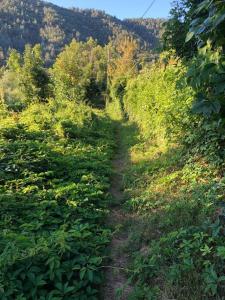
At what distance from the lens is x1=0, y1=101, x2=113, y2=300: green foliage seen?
13.1ft

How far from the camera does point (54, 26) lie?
124 metres

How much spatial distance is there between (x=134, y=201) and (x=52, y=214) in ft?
5.74

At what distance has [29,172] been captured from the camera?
316 inches

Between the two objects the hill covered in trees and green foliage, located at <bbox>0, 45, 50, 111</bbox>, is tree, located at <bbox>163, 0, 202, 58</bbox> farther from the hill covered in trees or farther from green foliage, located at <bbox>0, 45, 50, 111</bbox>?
the hill covered in trees

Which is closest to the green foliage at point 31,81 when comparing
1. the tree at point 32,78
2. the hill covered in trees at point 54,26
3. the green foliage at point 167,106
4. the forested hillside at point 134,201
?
the tree at point 32,78

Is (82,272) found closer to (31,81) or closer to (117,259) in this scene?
(117,259)

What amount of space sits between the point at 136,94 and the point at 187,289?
1644 cm

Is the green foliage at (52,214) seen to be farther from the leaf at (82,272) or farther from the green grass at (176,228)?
the green grass at (176,228)

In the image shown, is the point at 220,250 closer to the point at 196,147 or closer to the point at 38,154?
the point at 196,147

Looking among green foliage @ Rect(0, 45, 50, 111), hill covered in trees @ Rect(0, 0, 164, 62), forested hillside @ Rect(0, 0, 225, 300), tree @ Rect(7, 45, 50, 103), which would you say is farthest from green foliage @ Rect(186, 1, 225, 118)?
hill covered in trees @ Rect(0, 0, 164, 62)

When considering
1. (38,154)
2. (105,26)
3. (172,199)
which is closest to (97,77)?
(38,154)

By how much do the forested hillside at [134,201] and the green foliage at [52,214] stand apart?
18 millimetres

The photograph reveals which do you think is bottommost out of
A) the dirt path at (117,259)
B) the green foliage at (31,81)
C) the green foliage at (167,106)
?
the dirt path at (117,259)

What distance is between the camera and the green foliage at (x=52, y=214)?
13.1 feet
